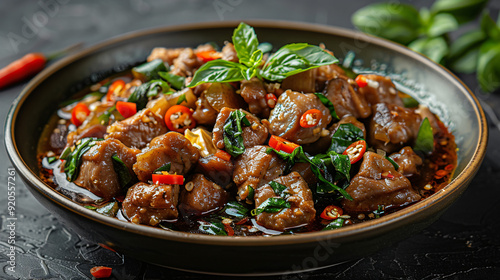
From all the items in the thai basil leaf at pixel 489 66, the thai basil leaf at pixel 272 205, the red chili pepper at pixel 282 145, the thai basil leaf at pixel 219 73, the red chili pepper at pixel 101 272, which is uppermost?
the thai basil leaf at pixel 219 73

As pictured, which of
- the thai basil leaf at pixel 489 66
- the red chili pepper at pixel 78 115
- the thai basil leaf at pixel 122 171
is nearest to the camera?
the thai basil leaf at pixel 122 171

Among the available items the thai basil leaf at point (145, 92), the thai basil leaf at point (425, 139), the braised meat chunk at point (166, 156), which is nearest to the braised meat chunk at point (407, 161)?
the thai basil leaf at point (425, 139)

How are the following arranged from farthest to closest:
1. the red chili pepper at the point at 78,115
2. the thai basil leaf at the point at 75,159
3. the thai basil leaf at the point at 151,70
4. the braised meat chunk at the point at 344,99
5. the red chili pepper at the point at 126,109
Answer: the thai basil leaf at the point at 151,70, the red chili pepper at the point at 78,115, the red chili pepper at the point at 126,109, the braised meat chunk at the point at 344,99, the thai basil leaf at the point at 75,159

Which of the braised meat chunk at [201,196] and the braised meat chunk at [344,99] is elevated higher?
the braised meat chunk at [344,99]

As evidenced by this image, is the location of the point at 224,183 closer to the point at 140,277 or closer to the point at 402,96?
the point at 140,277

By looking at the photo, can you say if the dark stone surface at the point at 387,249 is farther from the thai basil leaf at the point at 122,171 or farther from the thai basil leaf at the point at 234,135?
the thai basil leaf at the point at 234,135

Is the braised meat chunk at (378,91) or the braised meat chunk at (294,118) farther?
the braised meat chunk at (378,91)

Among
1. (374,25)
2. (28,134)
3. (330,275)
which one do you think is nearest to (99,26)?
(28,134)

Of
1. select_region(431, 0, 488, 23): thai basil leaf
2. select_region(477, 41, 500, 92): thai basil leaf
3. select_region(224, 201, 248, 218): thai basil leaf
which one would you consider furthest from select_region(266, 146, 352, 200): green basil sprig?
select_region(431, 0, 488, 23): thai basil leaf
